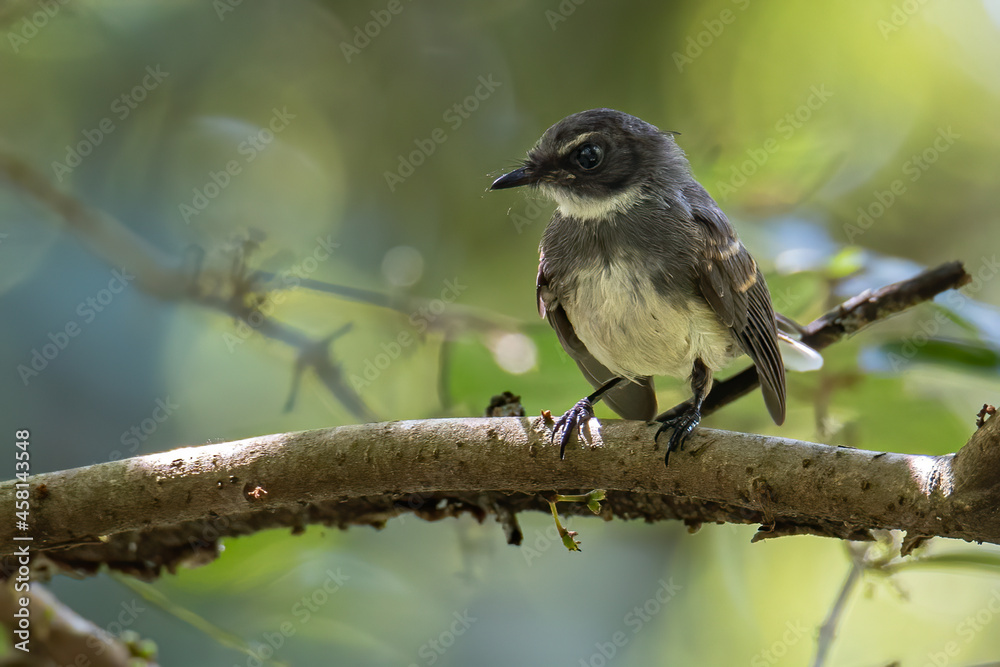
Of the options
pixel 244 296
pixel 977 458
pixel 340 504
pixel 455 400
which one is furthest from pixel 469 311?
pixel 977 458

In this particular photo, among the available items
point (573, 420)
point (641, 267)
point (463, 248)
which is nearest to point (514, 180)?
point (641, 267)

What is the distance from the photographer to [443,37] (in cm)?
618

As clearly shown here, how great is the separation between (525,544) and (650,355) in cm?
247

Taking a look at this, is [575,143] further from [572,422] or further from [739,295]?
[572,422]

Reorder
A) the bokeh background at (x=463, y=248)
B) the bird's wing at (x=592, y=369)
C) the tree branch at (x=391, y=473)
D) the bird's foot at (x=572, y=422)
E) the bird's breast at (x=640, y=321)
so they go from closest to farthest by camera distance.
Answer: the tree branch at (x=391, y=473)
the bird's foot at (x=572, y=422)
the bird's breast at (x=640, y=321)
the bird's wing at (x=592, y=369)
the bokeh background at (x=463, y=248)

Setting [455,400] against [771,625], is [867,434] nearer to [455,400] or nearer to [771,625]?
[455,400]

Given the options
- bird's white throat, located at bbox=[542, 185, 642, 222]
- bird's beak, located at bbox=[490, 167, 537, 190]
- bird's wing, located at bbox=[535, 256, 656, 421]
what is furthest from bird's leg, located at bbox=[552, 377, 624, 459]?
bird's beak, located at bbox=[490, 167, 537, 190]

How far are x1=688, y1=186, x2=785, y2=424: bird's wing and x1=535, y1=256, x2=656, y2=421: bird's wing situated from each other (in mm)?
568

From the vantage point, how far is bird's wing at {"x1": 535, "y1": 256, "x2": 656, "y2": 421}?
3.34 meters

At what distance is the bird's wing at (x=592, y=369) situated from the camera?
3.34 metres

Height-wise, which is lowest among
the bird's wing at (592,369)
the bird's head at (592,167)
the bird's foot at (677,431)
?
the bird's foot at (677,431)

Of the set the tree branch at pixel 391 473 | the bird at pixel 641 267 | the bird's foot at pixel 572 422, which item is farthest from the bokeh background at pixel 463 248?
the tree branch at pixel 391 473

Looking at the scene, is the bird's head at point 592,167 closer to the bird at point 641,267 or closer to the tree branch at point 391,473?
the bird at point 641,267

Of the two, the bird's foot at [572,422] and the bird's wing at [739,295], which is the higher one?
the bird's wing at [739,295]
